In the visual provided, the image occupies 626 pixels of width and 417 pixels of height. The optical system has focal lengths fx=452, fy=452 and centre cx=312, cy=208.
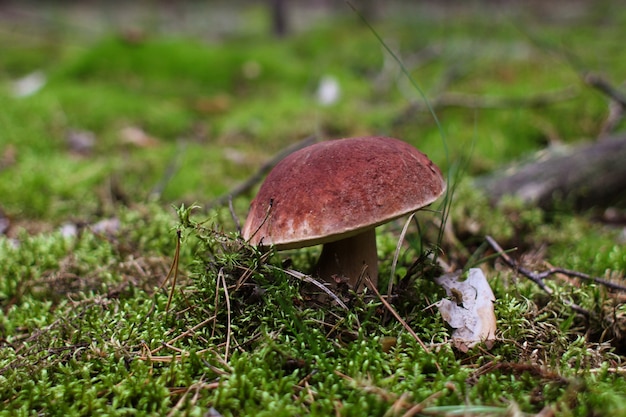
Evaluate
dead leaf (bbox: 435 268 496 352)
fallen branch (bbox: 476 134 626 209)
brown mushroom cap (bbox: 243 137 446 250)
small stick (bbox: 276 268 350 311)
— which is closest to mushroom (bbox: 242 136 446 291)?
brown mushroom cap (bbox: 243 137 446 250)

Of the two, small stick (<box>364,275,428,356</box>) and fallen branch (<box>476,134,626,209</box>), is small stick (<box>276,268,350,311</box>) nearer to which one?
small stick (<box>364,275,428,356</box>)

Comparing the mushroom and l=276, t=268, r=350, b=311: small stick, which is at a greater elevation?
the mushroom

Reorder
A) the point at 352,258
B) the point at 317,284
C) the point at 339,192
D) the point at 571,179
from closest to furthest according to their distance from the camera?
1. the point at 339,192
2. the point at 317,284
3. the point at 352,258
4. the point at 571,179

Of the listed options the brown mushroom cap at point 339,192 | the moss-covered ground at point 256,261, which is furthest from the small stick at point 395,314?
the brown mushroom cap at point 339,192

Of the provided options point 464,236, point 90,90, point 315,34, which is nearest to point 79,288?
point 464,236

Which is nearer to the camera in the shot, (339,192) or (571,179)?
(339,192)

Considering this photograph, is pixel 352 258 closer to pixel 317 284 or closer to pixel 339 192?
pixel 317 284

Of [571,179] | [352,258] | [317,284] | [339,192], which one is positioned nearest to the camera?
[339,192]

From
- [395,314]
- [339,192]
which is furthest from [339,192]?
[395,314]

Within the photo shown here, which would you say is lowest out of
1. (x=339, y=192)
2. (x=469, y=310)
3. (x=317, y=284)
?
(x=469, y=310)
